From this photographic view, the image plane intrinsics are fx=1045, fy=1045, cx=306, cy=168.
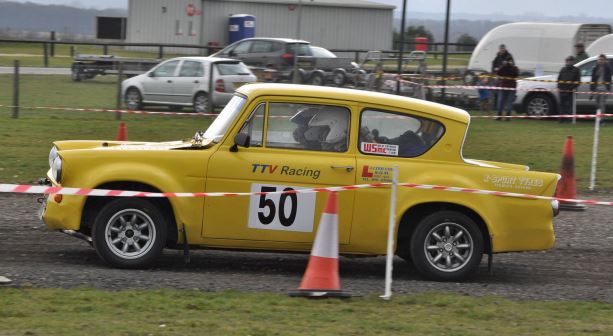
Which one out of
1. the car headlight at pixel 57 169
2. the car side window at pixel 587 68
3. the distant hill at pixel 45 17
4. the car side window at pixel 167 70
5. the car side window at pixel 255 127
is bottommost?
the car headlight at pixel 57 169

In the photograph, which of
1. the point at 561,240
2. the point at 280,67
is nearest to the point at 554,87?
the point at 280,67

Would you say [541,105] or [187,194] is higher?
[541,105]

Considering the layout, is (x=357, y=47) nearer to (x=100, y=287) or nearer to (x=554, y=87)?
(x=554, y=87)

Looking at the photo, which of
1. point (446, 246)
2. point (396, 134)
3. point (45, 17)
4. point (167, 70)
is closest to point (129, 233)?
point (396, 134)

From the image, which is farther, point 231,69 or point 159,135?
point 231,69

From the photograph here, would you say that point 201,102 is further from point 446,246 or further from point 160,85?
point 446,246

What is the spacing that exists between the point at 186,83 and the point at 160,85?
86cm

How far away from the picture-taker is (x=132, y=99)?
25375mm

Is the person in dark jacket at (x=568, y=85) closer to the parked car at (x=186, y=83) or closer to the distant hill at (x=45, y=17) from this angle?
the parked car at (x=186, y=83)

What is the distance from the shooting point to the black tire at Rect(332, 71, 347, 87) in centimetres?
2625

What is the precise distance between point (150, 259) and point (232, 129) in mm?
1348

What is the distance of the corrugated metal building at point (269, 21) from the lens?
52031 millimetres

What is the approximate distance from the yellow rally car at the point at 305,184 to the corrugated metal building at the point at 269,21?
43205 mm

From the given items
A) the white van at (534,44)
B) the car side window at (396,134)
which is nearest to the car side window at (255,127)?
the car side window at (396,134)
